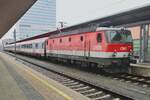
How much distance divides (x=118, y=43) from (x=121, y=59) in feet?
3.40

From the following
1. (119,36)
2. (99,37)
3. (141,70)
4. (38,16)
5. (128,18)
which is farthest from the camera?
(38,16)

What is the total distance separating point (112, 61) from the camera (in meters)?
18.8

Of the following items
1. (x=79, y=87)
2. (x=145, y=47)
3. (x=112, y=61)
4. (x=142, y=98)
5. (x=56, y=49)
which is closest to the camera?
(x=142, y=98)

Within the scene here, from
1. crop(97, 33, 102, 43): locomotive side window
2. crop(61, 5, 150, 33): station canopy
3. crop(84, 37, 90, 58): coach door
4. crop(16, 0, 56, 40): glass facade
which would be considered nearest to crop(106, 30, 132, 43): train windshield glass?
crop(97, 33, 102, 43): locomotive side window

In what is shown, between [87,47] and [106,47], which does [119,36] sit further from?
[87,47]

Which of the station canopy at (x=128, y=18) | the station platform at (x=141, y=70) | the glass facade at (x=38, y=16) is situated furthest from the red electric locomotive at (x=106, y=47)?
the glass facade at (x=38, y=16)

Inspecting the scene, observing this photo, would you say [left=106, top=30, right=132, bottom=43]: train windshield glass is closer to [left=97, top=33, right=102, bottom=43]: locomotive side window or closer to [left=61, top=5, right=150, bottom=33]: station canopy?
[left=97, top=33, right=102, bottom=43]: locomotive side window

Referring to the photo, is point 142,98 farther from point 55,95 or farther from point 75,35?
point 75,35

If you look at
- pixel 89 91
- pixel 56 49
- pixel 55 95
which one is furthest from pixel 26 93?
pixel 56 49

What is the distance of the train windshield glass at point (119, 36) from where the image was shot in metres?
19.2

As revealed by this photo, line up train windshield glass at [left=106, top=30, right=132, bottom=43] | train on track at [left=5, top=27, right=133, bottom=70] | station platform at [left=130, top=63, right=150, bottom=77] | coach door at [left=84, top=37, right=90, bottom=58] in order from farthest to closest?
1. coach door at [left=84, top=37, right=90, bottom=58]
2. station platform at [left=130, top=63, right=150, bottom=77]
3. train windshield glass at [left=106, top=30, right=132, bottom=43]
4. train on track at [left=5, top=27, right=133, bottom=70]

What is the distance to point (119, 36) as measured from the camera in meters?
19.6

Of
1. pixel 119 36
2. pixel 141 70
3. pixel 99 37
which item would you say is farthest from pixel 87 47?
pixel 141 70

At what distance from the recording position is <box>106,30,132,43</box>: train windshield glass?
755 inches
